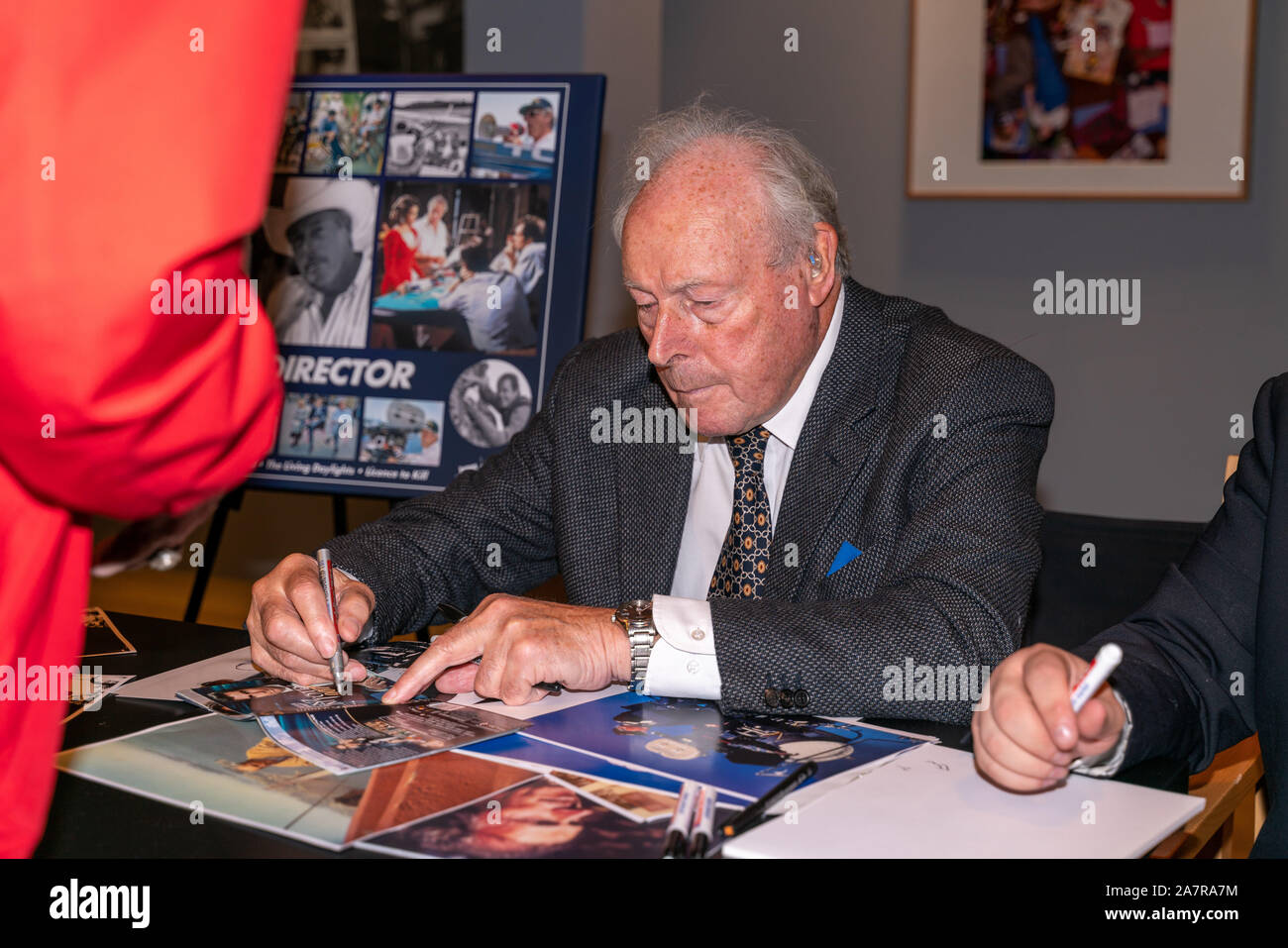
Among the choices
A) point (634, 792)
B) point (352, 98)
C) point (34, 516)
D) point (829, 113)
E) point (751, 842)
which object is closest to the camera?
point (34, 516)

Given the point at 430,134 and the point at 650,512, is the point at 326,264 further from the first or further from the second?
the point at 650,512

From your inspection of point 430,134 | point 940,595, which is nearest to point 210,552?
point 430,134

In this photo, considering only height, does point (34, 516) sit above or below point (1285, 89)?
below

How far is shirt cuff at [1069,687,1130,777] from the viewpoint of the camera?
1.30 metres

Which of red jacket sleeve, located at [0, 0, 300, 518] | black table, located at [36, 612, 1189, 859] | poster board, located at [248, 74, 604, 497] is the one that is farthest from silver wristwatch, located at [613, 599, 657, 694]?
poster board, located at [248, 74, 604, 497]

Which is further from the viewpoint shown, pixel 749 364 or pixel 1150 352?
pixel 1150 352

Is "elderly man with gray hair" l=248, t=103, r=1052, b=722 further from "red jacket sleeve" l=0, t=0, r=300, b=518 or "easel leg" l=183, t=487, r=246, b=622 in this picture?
"easel leg" l=183, t=487, r=246, b=622

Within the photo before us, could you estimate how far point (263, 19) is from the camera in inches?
29.8

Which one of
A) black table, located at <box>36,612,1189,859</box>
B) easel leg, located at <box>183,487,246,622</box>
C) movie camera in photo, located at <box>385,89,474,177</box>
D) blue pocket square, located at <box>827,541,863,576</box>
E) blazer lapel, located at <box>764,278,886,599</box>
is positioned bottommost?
easel leg, located at <box>183,487,246,622</box>

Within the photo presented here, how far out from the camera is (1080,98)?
147 inches

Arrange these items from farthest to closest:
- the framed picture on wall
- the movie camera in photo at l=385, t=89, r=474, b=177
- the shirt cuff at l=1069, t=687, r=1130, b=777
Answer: the framed picture on wall, the movie camera in photo at l=385, t=89, r=474, b=177, the shirt cuff at l=1069, t=687, r=1130, b=777

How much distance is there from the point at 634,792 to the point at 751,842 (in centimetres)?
15
